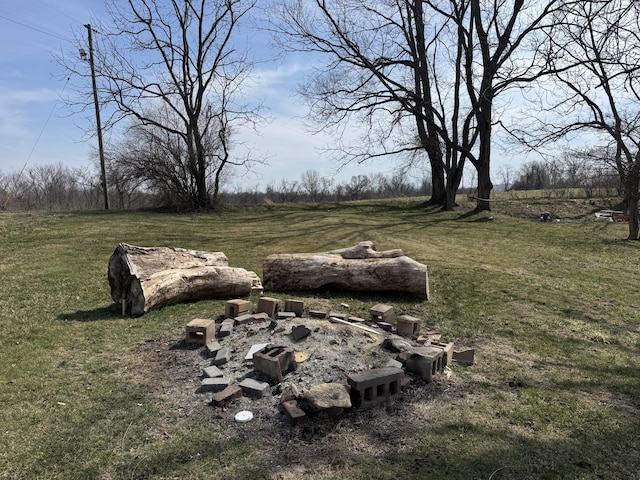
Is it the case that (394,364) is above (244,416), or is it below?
above

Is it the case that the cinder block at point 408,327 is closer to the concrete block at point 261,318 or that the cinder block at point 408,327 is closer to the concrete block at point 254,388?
the concrete block at point 261,318

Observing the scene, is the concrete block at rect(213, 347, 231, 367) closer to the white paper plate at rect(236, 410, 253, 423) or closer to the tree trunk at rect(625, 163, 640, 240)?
the white paper plate at rect(236, 410, 253, 423)

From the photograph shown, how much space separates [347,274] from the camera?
251 inches

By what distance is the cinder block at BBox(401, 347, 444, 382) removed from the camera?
3.42 m

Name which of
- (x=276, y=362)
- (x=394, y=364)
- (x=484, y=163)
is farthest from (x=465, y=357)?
(x=484, y=163)

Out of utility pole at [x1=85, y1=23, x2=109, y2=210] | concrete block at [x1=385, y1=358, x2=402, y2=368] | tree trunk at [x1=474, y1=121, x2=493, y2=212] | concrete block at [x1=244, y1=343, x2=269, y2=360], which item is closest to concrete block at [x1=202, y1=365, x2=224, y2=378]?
concrete block at [x1=244, y1=343, x2=269, y2=360]

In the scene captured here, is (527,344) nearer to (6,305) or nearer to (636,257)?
(6,305)

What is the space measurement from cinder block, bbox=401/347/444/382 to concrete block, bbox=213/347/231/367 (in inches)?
60.6

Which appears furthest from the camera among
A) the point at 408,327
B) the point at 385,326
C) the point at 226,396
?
the point at 385,326

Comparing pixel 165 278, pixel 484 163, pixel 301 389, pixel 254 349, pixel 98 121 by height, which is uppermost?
pixel 98 121

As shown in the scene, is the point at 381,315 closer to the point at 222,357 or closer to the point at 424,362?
the point at 424,362

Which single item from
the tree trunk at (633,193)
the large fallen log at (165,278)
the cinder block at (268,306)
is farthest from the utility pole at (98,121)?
the tree trunk at (633,193)

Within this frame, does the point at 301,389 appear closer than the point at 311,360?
Yes

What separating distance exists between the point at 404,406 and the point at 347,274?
3.40 metres
